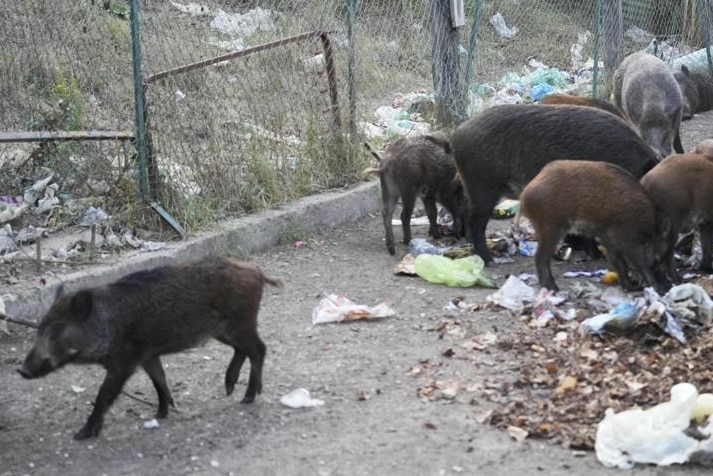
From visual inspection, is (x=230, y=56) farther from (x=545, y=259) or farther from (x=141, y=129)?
(x=545, y=259)

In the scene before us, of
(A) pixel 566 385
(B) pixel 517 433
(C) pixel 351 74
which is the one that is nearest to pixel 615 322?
(A) pixel 566 385

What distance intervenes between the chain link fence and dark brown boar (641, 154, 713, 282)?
2.82 meters

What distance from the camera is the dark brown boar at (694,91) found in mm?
13577

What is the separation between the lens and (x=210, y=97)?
8.25 m

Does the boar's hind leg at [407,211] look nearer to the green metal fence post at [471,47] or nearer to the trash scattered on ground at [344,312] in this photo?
the trash scattered on ground at [344,312]

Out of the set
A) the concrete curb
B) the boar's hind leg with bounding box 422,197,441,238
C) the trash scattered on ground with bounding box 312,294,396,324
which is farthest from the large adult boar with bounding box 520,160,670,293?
the concrete curb

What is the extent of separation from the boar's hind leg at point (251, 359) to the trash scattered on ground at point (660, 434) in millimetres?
1594

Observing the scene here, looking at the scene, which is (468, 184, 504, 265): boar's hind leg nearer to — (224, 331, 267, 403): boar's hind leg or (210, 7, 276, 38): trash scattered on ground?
(210, 7, 276, 38): trash scattered on ground

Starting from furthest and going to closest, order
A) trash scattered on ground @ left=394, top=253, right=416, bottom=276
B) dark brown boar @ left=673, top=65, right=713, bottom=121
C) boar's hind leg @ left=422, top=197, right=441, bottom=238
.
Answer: dark brown boar @ left=673, top=65, right=713, bottom=121
boar's hind leg @ left=422, top=197, right=441, bottom=238
trash scattered on ground @ left=394, top=253, right=416, bottom=276

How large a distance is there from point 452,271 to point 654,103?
4154 millimetres

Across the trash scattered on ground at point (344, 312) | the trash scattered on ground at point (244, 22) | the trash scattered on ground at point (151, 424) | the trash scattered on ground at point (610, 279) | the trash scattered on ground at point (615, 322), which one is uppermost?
the trash scattered on ground at point (244, 22)

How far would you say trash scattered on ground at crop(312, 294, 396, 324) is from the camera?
671 centimetres

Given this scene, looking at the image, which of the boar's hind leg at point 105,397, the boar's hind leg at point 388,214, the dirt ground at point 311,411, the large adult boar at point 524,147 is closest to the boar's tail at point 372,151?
the boar's hind leg at point 388,214

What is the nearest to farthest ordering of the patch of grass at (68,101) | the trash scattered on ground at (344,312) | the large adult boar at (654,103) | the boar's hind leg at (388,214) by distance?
the trash scattered on ground at (344,312) < the patch of grass at (68,101) < the boar's hind leg at (388,214) < the large adult boar at (654,103)
